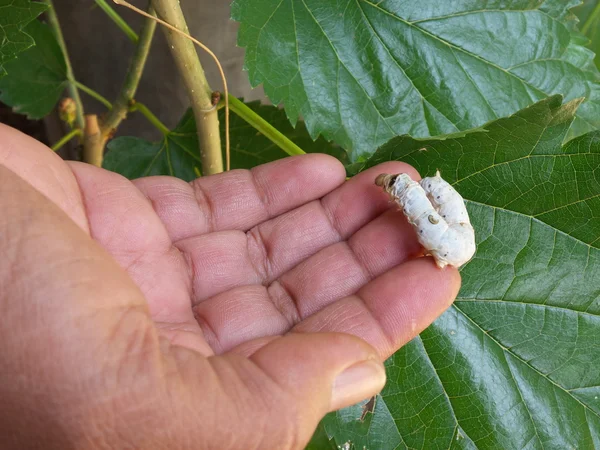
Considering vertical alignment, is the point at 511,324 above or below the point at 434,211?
below

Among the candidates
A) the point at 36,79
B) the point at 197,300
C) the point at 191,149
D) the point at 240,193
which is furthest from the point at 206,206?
the point at 36,79

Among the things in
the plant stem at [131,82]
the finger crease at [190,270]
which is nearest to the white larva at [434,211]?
the finger crease at [190,270]

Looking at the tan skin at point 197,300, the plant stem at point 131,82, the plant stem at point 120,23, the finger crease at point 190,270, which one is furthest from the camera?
the plant stem at point 120,23

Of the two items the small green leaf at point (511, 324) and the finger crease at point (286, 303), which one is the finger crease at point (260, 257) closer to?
the finger crease at point (286, 303)

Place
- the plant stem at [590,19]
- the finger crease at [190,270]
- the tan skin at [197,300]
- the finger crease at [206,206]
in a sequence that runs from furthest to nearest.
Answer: the plant stem at [590,19]
the finger crease at [206,206]
the finger crease at [190,270]
the tan skin at [197,300]

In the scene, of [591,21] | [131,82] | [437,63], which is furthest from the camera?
[591,21]

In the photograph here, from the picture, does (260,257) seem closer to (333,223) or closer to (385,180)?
(333,223)

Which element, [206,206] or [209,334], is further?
[206,206]
